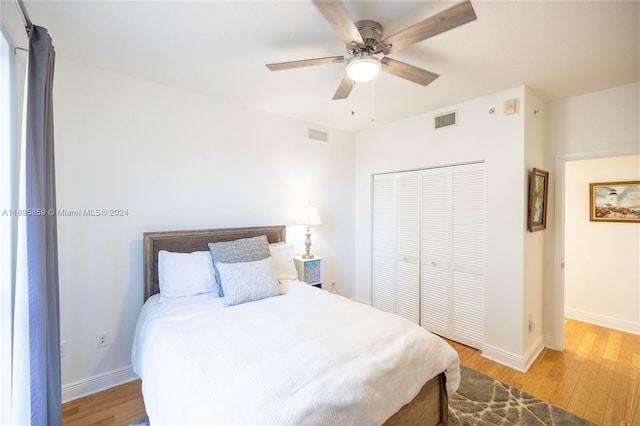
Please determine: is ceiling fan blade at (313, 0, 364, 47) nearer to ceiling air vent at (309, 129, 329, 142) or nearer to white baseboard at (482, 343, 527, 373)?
ceiling air vent at (309, 129, 329, 142)

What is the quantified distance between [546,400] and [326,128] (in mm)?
3485

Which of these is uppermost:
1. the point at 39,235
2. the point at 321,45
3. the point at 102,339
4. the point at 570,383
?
the point at 321,45

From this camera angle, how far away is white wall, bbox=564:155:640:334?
3.28 metres

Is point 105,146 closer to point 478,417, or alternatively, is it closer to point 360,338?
point 360,338

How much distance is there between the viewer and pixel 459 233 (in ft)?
9.87

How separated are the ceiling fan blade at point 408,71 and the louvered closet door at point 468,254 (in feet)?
4.67

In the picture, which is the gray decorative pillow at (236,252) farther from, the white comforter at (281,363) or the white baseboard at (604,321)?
the white baseboard at (604,321)

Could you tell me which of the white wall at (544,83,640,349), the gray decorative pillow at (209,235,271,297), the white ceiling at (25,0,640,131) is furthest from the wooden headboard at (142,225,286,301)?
the white wall at (544,83,640,349)

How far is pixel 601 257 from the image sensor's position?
3520 millimetres

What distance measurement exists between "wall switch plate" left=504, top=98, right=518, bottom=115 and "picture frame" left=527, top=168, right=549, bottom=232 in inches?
22.7

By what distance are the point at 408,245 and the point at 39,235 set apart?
330cm

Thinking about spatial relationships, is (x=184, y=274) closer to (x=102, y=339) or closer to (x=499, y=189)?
(x=102, y=339)

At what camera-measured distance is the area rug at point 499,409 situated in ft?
6.22

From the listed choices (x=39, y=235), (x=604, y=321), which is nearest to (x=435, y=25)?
(x=39, y=235)
